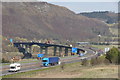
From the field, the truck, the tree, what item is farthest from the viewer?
the tree

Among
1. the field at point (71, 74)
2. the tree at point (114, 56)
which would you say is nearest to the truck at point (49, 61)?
the field at point (71, 74)

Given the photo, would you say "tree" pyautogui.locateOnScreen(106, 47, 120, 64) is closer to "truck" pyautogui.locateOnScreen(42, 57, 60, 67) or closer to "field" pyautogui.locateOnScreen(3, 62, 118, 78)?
"truck" pyautogui.locateOnScreen(42, 57, 60, 67)

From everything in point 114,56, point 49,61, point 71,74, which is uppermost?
point 114,56

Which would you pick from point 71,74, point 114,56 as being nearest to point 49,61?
point 114,56

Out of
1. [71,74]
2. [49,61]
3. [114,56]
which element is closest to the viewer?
[71,74]

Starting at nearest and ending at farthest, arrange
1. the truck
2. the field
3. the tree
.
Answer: the field
the truck
the tree

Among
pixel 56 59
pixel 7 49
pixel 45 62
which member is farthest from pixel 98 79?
pixel 7 49

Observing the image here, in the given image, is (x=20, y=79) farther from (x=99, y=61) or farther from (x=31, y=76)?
(x=99, y=61)

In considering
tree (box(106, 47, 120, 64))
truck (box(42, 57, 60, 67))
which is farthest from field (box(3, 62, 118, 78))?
tree (box(106, 47, 120, 64))

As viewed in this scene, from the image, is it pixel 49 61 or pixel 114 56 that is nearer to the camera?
pixel 49 61

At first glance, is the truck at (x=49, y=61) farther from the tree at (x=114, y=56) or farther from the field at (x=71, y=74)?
the tree at (x=114, y=56)

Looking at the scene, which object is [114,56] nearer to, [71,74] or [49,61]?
[49,61]
